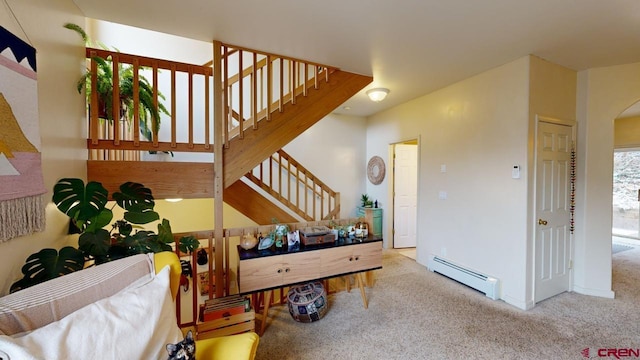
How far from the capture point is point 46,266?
1.22 meters

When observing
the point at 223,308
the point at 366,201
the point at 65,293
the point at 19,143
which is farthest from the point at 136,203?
the point at 366,201

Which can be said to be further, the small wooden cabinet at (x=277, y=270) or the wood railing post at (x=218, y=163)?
the wood railing post at (x=218, y=163)

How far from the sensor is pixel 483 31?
2.02m

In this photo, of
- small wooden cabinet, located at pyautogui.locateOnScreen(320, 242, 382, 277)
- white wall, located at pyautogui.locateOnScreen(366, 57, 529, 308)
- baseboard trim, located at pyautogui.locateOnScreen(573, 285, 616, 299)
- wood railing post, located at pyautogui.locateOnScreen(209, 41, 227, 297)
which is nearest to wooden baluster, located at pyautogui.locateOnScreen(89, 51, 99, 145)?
wood railing post, located at pyautogui.locateOnScreen(209, 41, 227, 297)

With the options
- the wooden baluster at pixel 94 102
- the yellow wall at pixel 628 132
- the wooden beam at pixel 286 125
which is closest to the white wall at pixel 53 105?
the wooden baluster at pixel 94 102

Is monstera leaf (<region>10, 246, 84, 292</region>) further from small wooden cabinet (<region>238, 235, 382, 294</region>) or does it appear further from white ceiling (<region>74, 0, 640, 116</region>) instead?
white ceiling (<region>74, 0, 640, 116</region>)

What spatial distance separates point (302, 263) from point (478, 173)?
232 cm

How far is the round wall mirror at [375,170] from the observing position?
4.58 metres

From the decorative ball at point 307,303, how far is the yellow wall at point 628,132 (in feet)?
21.5

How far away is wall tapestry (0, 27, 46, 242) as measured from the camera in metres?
1.07

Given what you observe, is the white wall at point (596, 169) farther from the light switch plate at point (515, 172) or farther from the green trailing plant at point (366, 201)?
the green trailing plant at point (366, 201)

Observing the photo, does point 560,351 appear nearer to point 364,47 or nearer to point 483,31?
point 483,31

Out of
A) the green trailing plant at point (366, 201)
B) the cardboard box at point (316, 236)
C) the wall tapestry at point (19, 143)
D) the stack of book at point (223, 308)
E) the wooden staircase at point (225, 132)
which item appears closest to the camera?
the wall tapestry at point (19, 143)

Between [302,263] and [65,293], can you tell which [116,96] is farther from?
[302,263]
